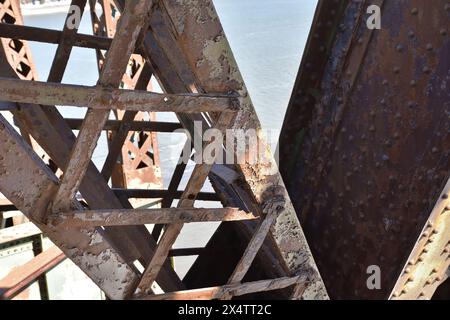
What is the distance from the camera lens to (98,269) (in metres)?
1.97

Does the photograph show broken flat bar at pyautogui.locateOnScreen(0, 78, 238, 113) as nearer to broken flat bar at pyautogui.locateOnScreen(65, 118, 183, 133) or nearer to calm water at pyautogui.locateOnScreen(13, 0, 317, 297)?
broken flat bar at pyautogui.locateOnScreen(65, 118, 183, 133)

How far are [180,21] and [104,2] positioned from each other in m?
5.17

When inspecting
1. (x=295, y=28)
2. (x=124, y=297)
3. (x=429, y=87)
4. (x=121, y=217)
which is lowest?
(x=124, y=297)

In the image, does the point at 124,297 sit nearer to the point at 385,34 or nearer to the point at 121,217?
the point at 121,217

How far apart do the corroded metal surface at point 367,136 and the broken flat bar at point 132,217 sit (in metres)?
1.13

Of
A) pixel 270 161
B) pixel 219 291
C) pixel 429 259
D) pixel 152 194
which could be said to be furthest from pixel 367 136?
pixel 152 194

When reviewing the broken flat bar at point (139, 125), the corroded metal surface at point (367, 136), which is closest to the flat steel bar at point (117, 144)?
the broken flat bar at point (139, 125)

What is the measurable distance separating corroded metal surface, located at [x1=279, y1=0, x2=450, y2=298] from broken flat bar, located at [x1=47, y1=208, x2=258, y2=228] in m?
1.13

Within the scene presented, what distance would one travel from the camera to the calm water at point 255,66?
40.1 feet

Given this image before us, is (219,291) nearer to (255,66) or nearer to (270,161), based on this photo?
(270,161)

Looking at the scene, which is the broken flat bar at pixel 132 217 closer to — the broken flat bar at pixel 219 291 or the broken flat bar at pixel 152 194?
the broken flat bar at pixel 219 291

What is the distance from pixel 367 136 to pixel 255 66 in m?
18.7

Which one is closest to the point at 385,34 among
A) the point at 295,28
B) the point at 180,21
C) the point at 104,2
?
the point at 180,21

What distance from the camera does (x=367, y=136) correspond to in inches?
118
